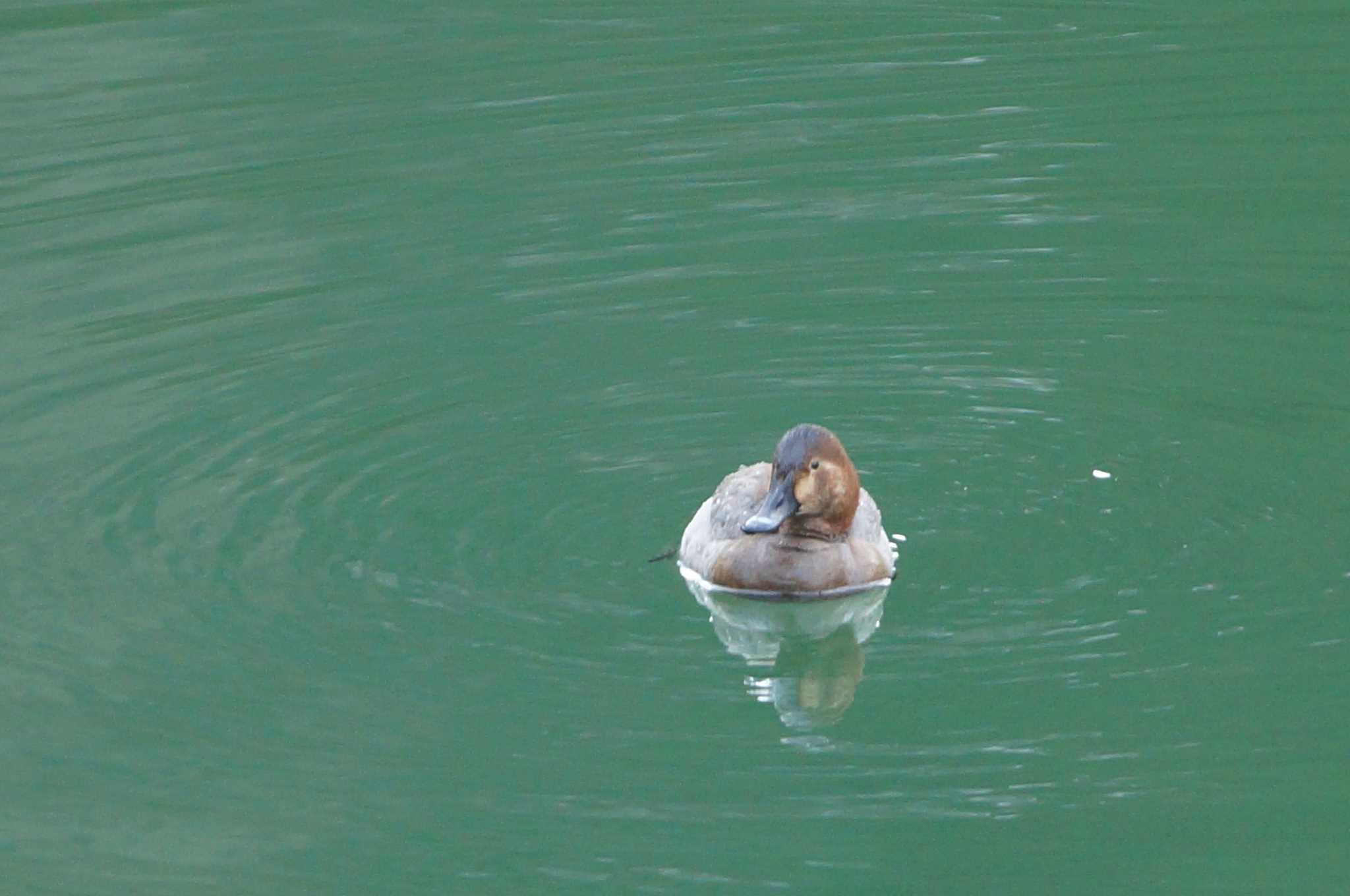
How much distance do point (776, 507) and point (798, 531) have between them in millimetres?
304

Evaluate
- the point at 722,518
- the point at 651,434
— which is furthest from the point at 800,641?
the point at 651,434

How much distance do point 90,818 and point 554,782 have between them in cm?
142

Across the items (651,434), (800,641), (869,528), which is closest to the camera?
(800,641)

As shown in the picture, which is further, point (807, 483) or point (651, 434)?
point (651, 434)

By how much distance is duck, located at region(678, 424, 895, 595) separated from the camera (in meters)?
8.55

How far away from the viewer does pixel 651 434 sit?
398 inches

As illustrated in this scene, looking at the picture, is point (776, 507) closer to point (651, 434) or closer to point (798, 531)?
point (798, 531)

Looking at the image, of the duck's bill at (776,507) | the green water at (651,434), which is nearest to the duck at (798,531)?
the duck's bill at (776,507)

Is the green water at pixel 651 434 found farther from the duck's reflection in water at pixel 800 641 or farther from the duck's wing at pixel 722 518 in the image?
the duck's wing at pixel 722 518

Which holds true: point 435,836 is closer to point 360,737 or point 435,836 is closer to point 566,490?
point 360,737

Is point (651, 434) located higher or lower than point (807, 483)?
higher

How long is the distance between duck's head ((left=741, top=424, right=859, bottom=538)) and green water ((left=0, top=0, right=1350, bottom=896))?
1.35 ft

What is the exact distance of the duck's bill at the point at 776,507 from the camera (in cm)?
845

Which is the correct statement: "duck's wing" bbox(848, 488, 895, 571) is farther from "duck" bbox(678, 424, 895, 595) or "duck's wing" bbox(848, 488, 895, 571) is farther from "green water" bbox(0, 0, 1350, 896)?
"green water" bbox(0, 0, 1350, 896)
